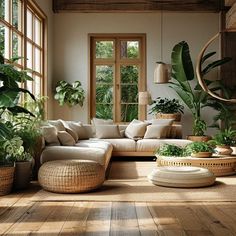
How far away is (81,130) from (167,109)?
2.16 m

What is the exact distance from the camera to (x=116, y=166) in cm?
690

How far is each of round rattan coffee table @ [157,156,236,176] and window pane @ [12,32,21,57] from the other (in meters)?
2.96

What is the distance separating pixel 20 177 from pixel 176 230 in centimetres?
226

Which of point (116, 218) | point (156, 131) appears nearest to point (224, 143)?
point (156, 131)

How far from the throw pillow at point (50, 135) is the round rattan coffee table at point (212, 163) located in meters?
1.58

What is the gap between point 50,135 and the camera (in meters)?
5.80

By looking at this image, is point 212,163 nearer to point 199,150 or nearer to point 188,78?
point 199,150

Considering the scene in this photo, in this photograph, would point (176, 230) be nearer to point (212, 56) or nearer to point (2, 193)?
point (2, 193)

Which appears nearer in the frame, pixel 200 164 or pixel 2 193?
pixel 2 193

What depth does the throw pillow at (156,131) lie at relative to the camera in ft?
25.3

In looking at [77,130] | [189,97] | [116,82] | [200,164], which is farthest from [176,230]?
[116,82]

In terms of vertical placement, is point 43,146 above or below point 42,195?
above

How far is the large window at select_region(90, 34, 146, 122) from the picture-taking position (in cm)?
958

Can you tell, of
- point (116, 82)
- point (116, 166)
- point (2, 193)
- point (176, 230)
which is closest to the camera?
point (176, 230)
